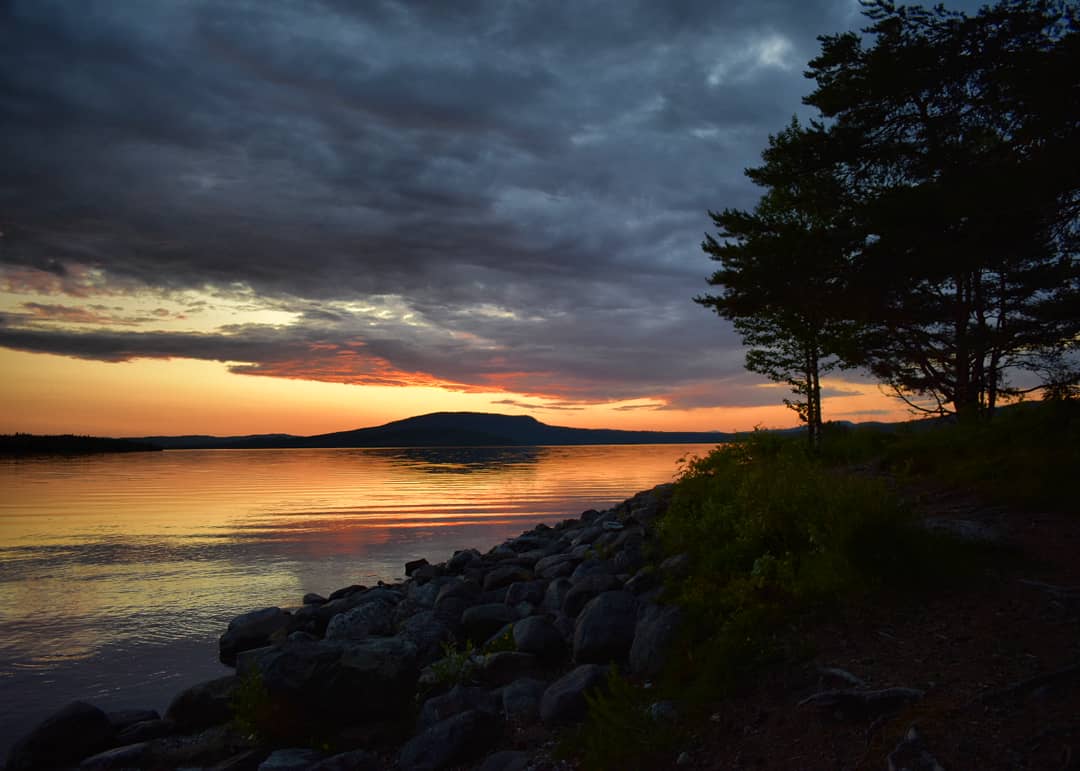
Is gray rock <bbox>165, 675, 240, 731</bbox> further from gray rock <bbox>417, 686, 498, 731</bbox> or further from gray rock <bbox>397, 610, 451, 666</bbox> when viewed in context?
gray rock <bbox>417, 686, 498, 731</bbox>

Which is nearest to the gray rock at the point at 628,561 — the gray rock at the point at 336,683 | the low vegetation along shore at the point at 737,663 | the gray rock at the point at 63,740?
the low vegetation along shore at the point at 737,663

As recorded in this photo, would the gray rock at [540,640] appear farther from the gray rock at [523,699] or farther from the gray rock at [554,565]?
the gray rock at [554,565]

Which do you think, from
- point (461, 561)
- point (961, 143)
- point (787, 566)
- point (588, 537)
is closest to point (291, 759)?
point (787, 566)

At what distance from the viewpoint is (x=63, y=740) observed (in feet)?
25.7

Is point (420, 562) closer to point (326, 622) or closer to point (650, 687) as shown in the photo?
point (326, 622)

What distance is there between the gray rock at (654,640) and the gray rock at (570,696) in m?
0.46

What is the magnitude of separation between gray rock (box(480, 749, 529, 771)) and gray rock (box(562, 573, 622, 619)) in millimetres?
3933

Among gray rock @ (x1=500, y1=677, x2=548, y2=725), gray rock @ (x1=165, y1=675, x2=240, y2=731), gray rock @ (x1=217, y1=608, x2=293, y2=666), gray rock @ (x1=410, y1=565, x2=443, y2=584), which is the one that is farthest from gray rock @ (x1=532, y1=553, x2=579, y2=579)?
gray rock @ (x1=165, y1=675, x2=240, y2=731)

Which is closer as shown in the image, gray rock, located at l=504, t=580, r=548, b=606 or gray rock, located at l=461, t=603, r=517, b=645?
gray rock, located at l=461, t=603, r=517, b=645

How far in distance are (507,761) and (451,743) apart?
71 cm

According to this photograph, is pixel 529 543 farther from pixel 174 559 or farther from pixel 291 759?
pixel 291 759

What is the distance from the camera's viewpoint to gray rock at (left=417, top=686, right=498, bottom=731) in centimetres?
749

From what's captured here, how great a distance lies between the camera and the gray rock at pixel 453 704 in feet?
24.6

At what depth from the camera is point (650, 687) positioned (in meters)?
6.80
